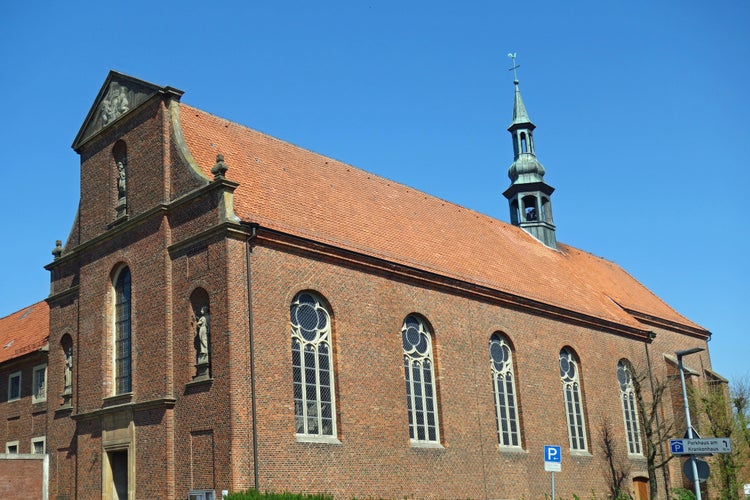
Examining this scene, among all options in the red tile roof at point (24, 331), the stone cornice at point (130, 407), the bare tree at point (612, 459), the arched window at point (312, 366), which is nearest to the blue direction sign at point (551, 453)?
the arched window at point (312, 366)

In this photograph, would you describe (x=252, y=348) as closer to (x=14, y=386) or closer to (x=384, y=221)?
(x=384, y=221)

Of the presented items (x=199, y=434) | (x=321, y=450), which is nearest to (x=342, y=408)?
Answer: (x=321, y=450)

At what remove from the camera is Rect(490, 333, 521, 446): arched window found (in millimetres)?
29234

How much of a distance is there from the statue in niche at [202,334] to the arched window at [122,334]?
3087 mm

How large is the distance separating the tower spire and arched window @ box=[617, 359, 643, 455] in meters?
7.68

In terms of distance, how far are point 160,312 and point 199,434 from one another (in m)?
3.61

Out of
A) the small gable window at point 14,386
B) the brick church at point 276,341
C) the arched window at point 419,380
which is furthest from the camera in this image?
the small gable window at point 14,386

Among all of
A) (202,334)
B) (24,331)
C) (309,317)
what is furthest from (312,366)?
(24,331)

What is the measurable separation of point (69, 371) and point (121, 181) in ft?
20.6

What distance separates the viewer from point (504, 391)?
2991 centimetres

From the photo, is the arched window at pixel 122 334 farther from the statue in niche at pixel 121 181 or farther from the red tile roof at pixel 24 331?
the red tile roof at pixel 24 331

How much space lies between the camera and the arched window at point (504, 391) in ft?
95.9

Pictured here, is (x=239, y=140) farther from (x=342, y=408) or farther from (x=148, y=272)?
(x=342, y=408)

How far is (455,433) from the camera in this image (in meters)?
26.7
